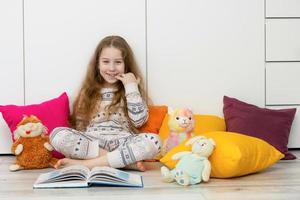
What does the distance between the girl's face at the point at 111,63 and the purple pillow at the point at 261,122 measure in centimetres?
57

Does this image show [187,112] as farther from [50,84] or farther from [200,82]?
[50,84]

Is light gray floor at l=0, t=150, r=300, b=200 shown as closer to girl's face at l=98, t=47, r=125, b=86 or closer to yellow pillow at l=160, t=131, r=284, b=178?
yellow pillow at l=160, t=131, r=284, b=178

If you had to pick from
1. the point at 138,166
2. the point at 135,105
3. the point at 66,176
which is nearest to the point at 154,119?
the point at 135,105

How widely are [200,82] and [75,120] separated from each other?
663 millimetres

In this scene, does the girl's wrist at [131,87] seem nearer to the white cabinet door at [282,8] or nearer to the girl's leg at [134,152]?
the girl's leg at [134,152]

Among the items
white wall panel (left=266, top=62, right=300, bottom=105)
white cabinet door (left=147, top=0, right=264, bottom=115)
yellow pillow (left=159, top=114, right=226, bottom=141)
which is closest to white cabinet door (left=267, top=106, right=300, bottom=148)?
white wall panel (left=266, top=62, right=300, bottom=105)

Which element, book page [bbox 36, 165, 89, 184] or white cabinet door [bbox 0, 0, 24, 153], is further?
white cabinet door [bbox 0, 0, 24, 153]

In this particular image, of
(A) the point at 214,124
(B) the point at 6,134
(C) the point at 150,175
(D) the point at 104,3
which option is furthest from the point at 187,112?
(B) the point at 6,134

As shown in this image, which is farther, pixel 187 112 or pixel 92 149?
pixel 187 112

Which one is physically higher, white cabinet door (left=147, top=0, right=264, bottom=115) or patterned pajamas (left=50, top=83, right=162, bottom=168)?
white cabinet door (left=147, top=0, right=264, bottom=115)

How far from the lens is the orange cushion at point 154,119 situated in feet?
7.22

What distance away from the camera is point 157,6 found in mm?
2295

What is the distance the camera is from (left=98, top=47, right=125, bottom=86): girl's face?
2188 mm

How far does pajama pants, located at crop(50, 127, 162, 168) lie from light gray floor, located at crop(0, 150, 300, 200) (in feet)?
0.32
